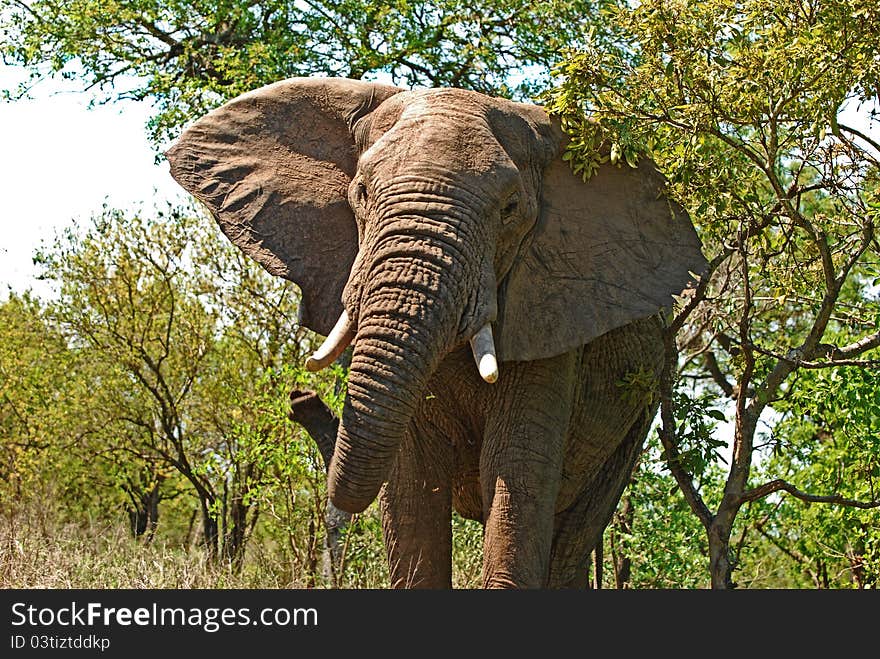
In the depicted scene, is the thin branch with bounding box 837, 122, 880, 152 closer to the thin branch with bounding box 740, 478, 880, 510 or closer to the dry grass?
the thin branch with bounding box 740, 478, 880, 510

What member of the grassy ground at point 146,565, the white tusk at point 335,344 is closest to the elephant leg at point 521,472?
the white tusk at point 335,344

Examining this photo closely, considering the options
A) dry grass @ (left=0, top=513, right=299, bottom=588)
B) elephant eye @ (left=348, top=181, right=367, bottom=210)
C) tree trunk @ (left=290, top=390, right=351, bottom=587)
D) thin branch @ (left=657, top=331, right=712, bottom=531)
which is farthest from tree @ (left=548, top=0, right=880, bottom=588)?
dry grass @ (left=0, top=513, right=299, bottom=588)

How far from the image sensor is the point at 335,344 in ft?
18.7

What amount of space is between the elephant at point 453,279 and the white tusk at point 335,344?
1 cm

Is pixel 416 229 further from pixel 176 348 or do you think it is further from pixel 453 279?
pixel 176 348

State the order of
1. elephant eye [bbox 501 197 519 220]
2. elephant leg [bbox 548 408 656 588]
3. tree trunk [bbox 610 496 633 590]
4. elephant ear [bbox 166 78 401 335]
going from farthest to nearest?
1. tree trunk [bbox 610 496 633 590]
2. elephant leg [bbox 548 408 656 588]
3. elephant ear [bbox 166 78 401 335]
4. elephant eye [bbox 501 197 519 220]

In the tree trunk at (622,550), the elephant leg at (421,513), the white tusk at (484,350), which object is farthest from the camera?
the tree trunk at (622,550)

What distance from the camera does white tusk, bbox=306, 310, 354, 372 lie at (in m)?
5.60

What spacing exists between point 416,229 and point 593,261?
1388mm

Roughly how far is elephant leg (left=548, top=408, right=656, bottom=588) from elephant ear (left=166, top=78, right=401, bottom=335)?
219cm

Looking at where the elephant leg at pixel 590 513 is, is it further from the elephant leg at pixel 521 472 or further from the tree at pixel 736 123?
the elephant leg at pixel 521 472

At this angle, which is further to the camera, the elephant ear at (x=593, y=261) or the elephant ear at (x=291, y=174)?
the elephant ear at (x=291, y=174)

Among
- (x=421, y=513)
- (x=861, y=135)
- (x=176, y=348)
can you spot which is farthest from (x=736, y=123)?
(x=176, y=348)

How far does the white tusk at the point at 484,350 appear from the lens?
18.1ft
